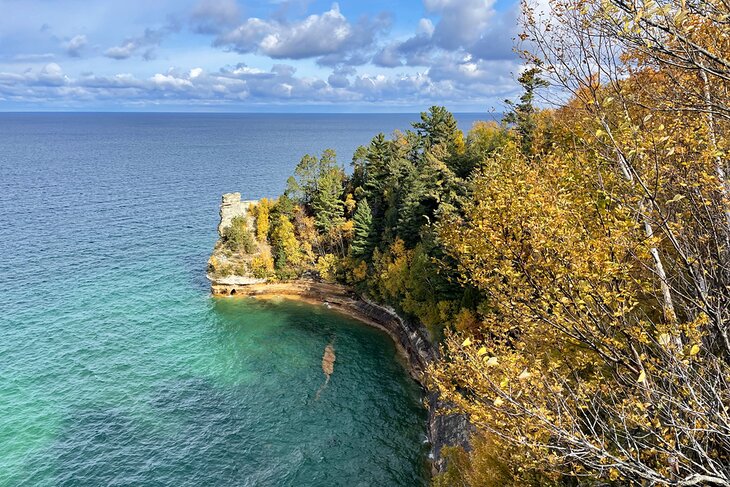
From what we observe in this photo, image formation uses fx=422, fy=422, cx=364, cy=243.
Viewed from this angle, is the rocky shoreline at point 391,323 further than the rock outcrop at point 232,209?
No

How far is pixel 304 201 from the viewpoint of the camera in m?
68.6

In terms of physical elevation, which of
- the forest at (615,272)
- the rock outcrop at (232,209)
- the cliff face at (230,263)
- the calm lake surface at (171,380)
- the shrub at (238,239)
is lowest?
the calm lake surface at (171,380)

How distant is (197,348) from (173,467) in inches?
628

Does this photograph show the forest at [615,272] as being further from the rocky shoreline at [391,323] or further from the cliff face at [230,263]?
the cliff face at [230,263]

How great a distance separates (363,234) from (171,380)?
28.1 metres

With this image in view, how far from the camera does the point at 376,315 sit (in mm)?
49781

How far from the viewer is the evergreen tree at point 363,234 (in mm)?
55312

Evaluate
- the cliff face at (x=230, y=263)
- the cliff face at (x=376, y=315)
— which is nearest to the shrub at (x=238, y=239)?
the cliff face at (x=230, y=263)

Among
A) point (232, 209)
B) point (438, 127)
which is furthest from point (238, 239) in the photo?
point (438, 127)

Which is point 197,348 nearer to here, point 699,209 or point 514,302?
point 514,302

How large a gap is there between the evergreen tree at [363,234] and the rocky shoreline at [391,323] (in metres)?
5.26

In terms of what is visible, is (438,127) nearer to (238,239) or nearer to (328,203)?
(328,203)

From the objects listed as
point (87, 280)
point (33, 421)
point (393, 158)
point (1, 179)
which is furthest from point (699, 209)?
point (1, 179)

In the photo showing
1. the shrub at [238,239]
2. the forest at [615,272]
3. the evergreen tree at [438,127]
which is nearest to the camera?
the forest at [615,272]
